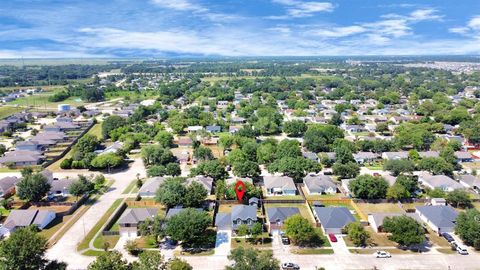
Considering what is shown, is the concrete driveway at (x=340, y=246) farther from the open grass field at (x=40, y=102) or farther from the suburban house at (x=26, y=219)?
the open grass field at (x=40, y=102)

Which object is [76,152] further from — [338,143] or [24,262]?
[338,143]

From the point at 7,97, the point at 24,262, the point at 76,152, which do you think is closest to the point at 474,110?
the point at 76,152

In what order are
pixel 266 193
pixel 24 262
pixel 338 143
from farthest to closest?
pixel 338 143 → pixel 266 193 → pixel 24 262

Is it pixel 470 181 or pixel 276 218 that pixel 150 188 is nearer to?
pixel 276 218

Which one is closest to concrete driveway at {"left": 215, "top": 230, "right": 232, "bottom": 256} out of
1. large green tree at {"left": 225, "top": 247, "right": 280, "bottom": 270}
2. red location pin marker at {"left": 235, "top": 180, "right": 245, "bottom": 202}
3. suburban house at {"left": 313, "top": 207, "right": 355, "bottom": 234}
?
large green tree at {"left": 225, "top": 247, "right": 280, "bottom": 270}

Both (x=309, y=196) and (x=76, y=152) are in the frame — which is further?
(x=76, y=152)

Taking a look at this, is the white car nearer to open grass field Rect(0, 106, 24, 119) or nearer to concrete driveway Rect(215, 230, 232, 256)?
concrete driveway Rect(215, 230, 232, 256)

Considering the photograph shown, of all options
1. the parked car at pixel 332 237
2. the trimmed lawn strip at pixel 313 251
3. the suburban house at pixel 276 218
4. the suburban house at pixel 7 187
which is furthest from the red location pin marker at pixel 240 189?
the suburban house at pixel 7 187
